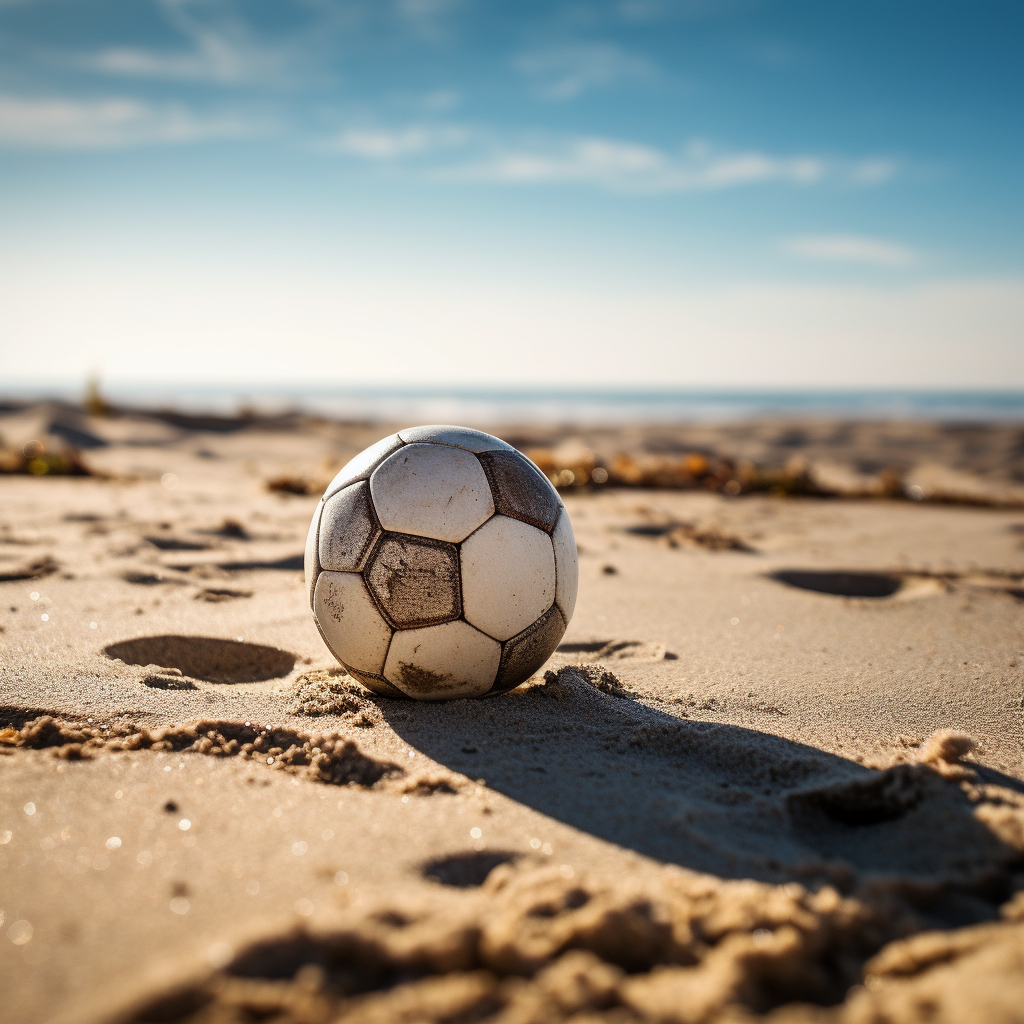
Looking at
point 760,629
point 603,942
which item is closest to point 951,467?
point 760,629

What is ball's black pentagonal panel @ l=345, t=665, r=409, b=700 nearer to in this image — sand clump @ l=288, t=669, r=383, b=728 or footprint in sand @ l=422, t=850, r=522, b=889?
sand clump @ l=288, t=669, r=383, b=728

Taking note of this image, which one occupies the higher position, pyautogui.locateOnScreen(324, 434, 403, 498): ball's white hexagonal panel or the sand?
pyautogui.locateOnScreen(324, 434, 403, 498): ball's white hexagonal panel

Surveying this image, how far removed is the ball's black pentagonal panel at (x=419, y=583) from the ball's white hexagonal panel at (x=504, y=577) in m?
0.04

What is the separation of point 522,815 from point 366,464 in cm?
126

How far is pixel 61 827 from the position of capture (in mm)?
1868

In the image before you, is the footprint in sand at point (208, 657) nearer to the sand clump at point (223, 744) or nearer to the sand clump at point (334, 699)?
the sand clump at point (334, 699)

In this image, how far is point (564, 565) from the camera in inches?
107

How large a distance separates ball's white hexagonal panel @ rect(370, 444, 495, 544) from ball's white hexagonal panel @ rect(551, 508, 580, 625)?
0.29m

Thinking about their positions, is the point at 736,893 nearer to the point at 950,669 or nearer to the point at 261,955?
the point at 261,955

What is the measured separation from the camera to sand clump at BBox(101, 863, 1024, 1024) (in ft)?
4.24

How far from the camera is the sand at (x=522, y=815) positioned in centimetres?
138

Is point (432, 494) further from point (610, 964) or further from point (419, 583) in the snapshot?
point (610, 964)

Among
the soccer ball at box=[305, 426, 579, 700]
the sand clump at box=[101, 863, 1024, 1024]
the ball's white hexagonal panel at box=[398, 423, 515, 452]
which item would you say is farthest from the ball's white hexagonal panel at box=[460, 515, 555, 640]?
the sand clump at box=[101, 863, 1024, 1024]

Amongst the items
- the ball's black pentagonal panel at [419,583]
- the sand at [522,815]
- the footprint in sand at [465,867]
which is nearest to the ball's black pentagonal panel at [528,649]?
the sand at [522,815]
